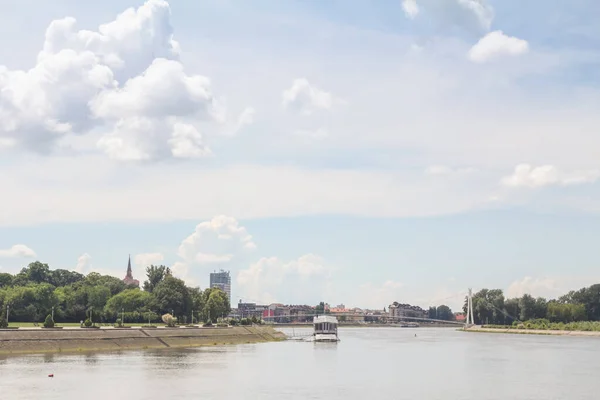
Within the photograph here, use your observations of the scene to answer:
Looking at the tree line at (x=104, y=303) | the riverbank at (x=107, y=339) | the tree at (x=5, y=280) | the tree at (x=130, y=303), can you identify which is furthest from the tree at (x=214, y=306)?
the tree at (x=5, y=280)

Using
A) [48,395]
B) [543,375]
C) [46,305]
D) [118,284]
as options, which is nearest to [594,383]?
[543,375]

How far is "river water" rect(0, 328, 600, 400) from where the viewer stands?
62344mm

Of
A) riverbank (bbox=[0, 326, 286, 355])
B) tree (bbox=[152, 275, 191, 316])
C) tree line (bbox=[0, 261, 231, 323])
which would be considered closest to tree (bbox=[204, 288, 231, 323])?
tree line (bbox=[0, 261, 231, 323])

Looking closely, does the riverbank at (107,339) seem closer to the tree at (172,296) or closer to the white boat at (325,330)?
the white boat at (325,330)

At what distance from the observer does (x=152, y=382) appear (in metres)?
67.7

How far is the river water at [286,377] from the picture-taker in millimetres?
62344

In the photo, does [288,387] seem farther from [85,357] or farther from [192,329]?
[192,329]

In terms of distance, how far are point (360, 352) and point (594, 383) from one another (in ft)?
173

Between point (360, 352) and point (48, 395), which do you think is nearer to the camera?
point (48, 395)

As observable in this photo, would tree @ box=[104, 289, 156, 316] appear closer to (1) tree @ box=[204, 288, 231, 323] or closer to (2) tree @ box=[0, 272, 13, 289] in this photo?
(1) tree @ box=[204, 288, 231, 323]

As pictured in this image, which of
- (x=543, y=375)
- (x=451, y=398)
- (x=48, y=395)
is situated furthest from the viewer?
(x=543, y=375)

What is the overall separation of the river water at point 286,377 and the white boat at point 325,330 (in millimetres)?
43330

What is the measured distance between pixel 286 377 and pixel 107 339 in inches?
1580

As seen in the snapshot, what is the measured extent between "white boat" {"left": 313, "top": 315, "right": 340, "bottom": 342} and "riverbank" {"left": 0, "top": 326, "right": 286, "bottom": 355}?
17.8m
